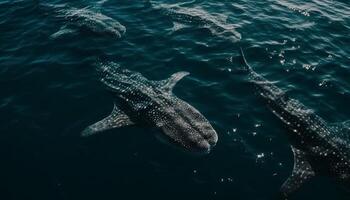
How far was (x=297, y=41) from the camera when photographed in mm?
22188

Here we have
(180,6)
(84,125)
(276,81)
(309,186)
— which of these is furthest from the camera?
(180,6)

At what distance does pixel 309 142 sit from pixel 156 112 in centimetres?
594

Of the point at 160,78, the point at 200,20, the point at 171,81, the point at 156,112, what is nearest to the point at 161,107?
the point at 156,112

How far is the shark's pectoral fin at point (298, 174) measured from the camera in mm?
13383

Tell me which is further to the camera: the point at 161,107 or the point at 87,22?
the point at 87,22

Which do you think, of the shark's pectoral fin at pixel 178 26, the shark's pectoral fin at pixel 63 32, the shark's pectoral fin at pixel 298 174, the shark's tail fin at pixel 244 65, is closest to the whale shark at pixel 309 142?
the shark's pectoral fin at pixel 298 174

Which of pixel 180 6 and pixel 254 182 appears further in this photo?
pixel 180 6

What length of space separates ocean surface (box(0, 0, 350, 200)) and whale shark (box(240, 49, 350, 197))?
1.02 feet

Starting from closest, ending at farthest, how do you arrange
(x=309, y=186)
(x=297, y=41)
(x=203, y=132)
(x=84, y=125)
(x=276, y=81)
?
(x=309, y=186)
(x=203, y=132)
(x=84, y=125)
(x=276, y=81)
(x=297, y=41)

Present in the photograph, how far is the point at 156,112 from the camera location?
54.0 ft

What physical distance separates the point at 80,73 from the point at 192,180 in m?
8.88

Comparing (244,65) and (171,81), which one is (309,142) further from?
(171,81)

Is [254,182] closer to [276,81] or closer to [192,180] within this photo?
[192,180]

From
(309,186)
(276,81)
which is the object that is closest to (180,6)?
(276,81)
